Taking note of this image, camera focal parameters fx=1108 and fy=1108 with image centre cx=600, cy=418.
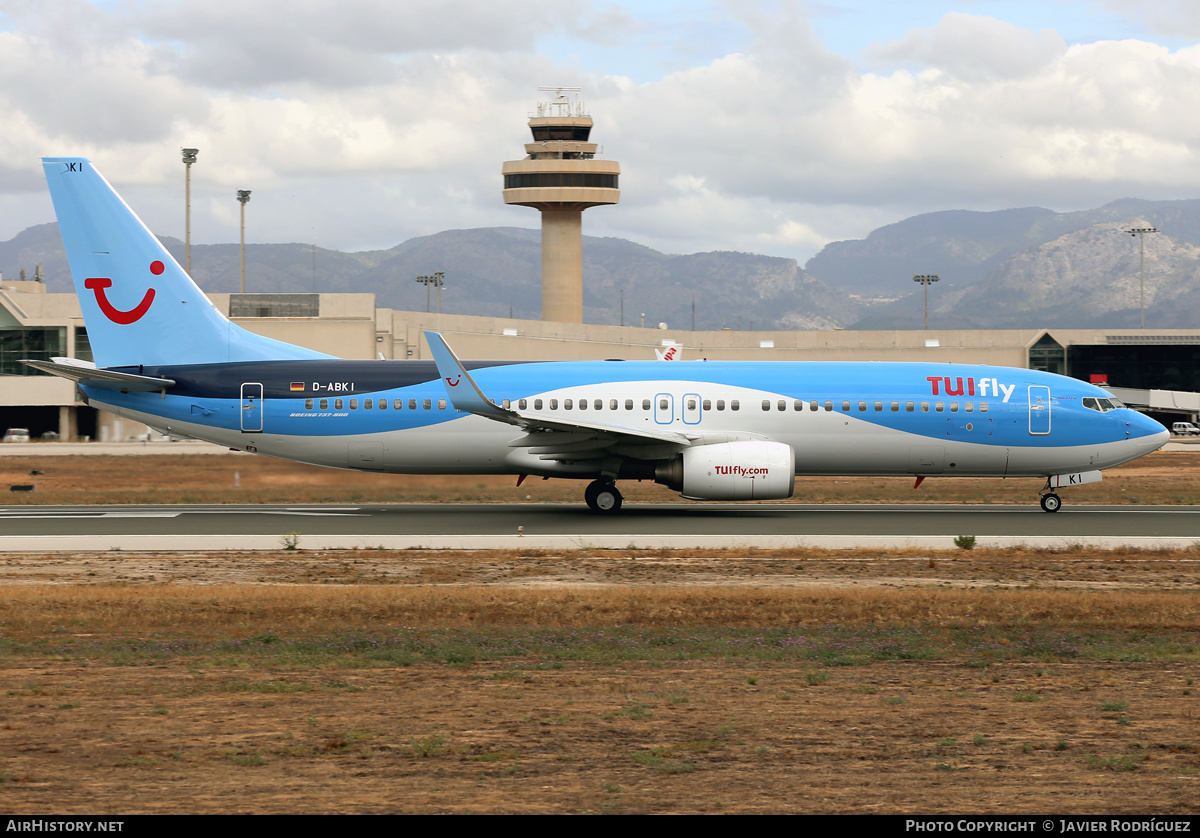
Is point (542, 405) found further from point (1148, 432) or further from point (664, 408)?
point (1148, 432)

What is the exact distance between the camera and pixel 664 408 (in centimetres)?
3023

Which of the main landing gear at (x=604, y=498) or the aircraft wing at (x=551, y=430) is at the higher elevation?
the aircraft wing at (x=551, y=430)

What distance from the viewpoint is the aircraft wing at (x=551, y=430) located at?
27.3 m

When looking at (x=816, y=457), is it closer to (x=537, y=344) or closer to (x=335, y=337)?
(x=335, y=337)

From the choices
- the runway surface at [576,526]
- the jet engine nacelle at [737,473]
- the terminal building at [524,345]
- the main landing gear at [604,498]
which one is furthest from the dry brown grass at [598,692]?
the terminal building at [524,345]

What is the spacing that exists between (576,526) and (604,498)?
9.60ft

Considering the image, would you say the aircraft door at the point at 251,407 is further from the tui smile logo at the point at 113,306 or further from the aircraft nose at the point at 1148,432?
the aircraft nose at the point at 1148,432

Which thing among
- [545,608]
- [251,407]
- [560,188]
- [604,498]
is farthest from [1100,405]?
[560,188]

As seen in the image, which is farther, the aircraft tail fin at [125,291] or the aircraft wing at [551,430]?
the aircraft tail fin at [125,291]

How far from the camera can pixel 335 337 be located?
65.6 m

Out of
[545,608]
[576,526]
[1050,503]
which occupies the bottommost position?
[545,608]

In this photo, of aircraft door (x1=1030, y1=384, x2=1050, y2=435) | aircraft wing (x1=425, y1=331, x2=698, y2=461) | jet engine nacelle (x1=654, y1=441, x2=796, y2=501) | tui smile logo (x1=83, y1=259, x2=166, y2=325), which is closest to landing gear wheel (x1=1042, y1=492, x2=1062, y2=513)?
aircraft door (x1=1030, y1=384, x2=1050, y2=435)

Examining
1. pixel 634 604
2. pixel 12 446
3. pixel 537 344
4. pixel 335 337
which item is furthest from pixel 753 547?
pixel 537 344

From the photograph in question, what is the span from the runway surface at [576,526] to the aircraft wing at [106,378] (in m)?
3.46
